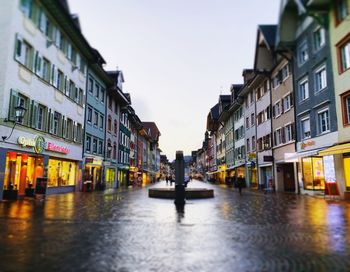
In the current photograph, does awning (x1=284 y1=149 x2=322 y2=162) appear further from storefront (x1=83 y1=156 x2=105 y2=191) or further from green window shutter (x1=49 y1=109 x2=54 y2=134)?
green window shutter (x1=49 y1=109 x2=54 y2=134)

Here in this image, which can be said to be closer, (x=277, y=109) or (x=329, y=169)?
(x=329, y=169)

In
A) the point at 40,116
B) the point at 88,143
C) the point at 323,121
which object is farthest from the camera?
the point at 88,143

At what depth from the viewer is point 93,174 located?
3931cm

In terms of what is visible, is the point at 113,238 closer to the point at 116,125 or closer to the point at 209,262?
the point at 209,262

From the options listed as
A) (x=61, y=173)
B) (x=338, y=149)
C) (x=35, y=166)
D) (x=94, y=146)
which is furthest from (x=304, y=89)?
(x=94, y=146)

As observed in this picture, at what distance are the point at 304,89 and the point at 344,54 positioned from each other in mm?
6994

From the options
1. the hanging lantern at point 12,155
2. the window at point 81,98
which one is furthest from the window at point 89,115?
the hanging lantern at point 12,155

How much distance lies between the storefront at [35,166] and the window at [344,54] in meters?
21.2

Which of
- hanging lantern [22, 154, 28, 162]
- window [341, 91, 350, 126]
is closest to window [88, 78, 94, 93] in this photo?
hanging lantern [22, 154, 28, 162]

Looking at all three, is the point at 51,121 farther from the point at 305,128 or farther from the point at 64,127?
the point at 305,128

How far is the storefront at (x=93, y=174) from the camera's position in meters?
34.2

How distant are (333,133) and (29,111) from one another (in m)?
21.2

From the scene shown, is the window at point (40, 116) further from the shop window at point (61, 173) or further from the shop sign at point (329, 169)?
the shop sign at point (329, 169)

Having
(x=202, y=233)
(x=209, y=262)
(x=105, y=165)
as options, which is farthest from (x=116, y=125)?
(x=209, y=262)
